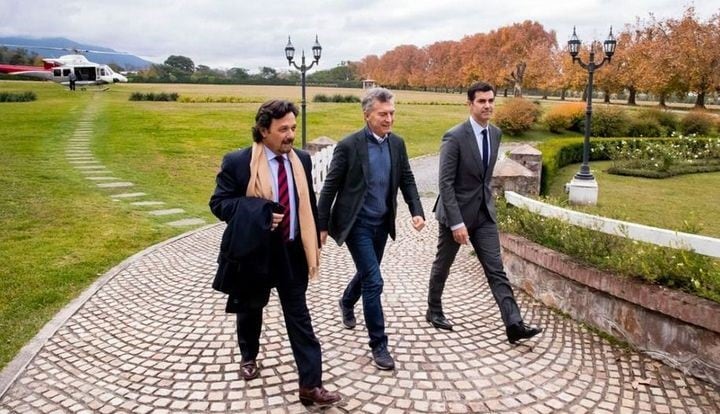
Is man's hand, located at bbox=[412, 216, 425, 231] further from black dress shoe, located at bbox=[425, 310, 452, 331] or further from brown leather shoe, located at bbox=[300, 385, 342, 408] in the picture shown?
brown leather shoe, located at bbox=[300, 385, 342, 408]

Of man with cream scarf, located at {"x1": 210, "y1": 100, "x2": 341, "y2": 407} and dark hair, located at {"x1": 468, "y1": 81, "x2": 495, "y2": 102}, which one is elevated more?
dark hair, located at {"x1": 468, "y1": 81, "x2": 495, "y2": 102}

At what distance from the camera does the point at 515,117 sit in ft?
81.0

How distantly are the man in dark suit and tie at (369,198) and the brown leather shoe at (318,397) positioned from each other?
23.8 inches

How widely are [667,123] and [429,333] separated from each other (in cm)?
2441

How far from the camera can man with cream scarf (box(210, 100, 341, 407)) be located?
3.08 meters

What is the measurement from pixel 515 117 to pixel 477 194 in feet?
71.3

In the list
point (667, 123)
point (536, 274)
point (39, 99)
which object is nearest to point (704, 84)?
point (667, 123)

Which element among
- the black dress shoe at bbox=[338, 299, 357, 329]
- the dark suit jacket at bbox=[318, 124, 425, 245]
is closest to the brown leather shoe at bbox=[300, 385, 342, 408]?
the dark suit jacket at bbox=[318, 124, 425, 245]

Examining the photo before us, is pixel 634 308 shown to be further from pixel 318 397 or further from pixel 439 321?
pixel 318 397

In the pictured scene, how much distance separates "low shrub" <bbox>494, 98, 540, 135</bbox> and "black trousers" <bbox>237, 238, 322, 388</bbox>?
74.6ft

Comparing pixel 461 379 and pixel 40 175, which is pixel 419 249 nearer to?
pixel 461 379

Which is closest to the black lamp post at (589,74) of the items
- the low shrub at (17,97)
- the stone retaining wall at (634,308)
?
the stone retaining wall at (634,308)

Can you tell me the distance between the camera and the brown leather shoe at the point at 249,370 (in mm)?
3629

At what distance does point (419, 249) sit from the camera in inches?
291
